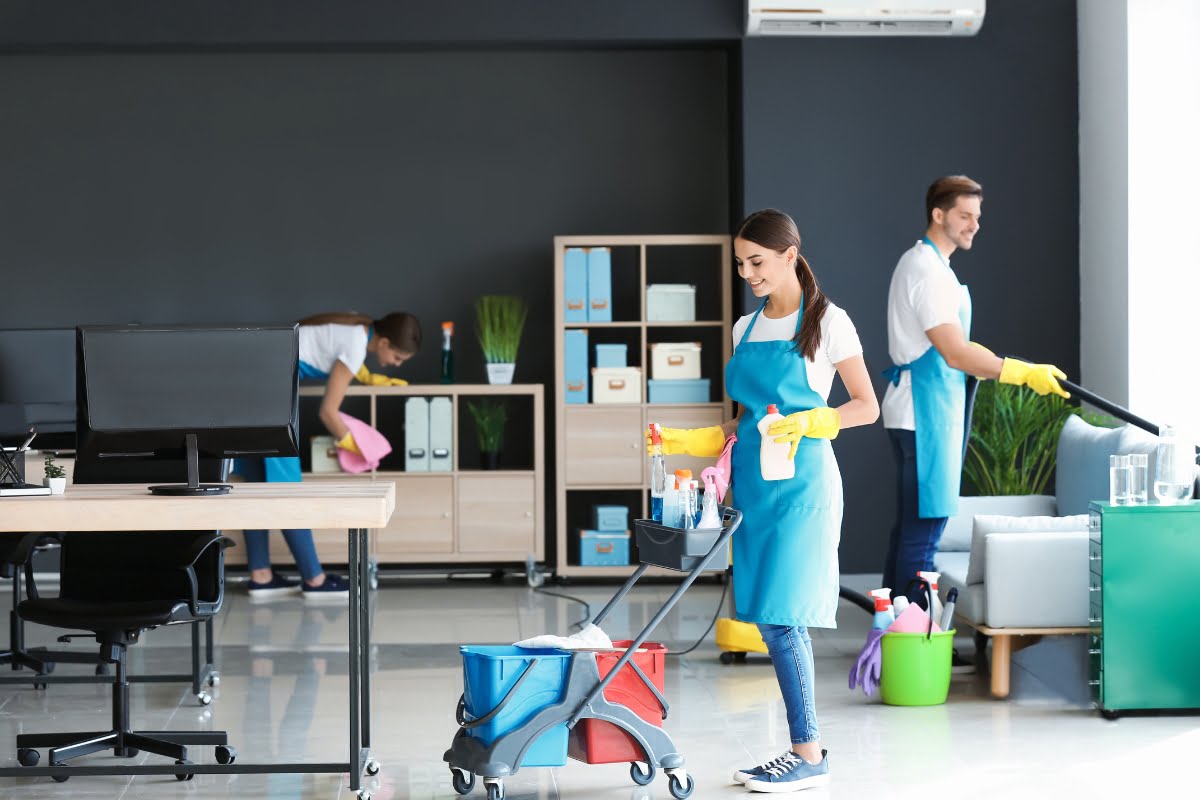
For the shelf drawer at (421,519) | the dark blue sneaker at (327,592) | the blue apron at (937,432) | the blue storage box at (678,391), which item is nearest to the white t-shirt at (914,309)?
the blue apron at (937,432)

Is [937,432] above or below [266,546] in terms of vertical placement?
above

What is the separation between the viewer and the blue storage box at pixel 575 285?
23.2 feet

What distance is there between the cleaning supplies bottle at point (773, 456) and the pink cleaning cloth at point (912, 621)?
1.23 metres

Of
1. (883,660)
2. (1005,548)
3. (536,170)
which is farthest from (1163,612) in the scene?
(536,170)

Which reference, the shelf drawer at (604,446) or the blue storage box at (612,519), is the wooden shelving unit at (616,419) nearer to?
the shelf drawer at (604,446)

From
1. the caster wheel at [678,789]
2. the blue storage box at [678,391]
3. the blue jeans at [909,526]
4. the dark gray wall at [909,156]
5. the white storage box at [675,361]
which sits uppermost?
the dark gray wall at [909,156]

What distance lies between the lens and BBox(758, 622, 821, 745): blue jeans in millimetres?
3514

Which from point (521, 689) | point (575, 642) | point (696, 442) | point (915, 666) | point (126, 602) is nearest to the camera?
point (521, 689)

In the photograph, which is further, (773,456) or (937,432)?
(937,432)

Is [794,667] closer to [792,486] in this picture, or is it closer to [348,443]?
[792,486]

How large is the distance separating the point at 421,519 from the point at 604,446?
1004 mm

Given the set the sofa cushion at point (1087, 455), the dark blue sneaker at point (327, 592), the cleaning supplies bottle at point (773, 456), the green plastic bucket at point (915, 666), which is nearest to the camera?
the cleaning supplies bottle at point (773, 456)

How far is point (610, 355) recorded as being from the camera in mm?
7125

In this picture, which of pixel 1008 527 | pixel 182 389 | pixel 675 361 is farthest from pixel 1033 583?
pixel 675 361
